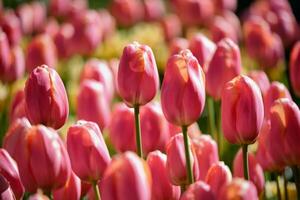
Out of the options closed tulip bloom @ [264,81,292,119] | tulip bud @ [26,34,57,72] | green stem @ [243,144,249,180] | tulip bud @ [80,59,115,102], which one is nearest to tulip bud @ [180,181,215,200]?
green stem @ [243,144,249,180]

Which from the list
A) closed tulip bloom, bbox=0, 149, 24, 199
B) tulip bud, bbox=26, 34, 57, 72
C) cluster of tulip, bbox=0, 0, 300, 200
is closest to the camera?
cluster of tulip, bbox=0, 0, 300, 200

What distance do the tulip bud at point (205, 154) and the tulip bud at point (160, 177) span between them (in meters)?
0.14

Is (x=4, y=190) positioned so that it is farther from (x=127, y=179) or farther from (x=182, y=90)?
(x=182, y=90)

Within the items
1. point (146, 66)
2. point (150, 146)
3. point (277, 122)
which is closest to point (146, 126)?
point (150, 146)

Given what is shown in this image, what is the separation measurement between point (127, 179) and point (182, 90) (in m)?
0.33

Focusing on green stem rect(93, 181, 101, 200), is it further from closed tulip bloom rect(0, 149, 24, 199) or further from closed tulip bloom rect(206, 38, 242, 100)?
closed tulip bloom rect(206, 38, 242, 100)

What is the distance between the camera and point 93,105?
1.75 m

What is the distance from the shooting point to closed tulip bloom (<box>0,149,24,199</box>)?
1275 mm

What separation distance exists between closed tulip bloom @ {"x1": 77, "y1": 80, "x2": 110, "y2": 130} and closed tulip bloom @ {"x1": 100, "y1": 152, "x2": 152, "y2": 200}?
0.70m

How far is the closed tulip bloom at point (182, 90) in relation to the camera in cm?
132

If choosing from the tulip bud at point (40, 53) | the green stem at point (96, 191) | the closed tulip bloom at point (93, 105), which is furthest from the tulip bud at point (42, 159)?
the tulip bud at point (40, 53)

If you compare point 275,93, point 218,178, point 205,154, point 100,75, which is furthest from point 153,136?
point 100,75

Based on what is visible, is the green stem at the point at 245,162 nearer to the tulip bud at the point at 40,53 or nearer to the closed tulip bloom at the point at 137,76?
the closed tulip bloom at the point at 137,76

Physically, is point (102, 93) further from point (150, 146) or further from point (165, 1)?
point (165, 1)
